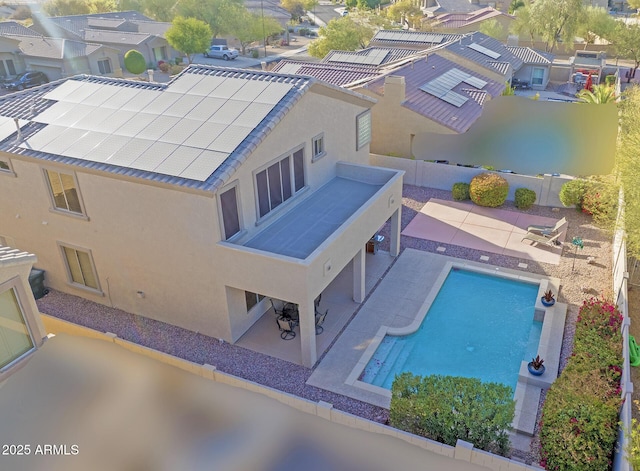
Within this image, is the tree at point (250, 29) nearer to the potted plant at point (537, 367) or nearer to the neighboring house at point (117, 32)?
the neighboring house at point (117, 32)

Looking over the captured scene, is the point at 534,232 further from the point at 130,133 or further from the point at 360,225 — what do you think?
the point at 130,133

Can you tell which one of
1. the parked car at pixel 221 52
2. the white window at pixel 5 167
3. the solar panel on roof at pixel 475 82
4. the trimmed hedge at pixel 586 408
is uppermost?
the white window at pixel 5 167

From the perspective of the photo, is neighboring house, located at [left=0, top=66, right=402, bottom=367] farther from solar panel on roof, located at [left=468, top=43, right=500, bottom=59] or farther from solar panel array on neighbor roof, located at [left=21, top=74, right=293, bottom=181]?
solar panel on roof, located at [left=468, top=43, right=500, bottom=59]

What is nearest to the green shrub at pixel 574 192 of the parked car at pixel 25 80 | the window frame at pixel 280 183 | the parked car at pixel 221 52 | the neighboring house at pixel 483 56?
the window frame at pixel 280 183

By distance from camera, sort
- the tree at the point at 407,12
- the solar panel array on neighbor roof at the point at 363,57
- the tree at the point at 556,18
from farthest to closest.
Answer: the tree at the point at 407,12, the tree at the point at 556,18, the solar panel array on neighbor roof at the point at 363,57

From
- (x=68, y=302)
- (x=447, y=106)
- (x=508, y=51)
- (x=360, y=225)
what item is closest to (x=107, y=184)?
(x=68, y=302)

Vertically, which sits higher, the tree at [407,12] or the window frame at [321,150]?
the window frame at [321,150]

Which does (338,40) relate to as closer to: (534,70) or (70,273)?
(534,70)
